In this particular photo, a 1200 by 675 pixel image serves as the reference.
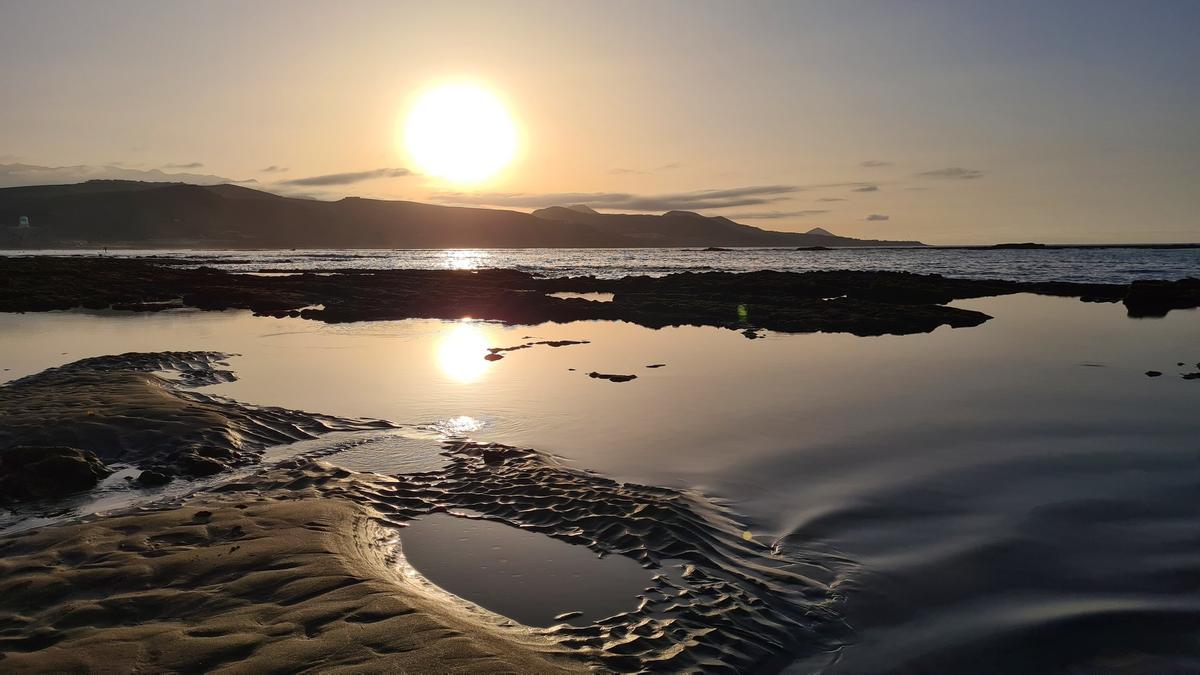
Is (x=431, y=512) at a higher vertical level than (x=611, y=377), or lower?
lower

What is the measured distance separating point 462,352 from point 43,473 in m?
14.9

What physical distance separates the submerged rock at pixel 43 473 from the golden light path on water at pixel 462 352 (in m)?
9.53

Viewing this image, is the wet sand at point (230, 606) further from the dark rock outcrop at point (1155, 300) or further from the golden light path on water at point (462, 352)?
the dark rock outcrop at point (1155, 300)

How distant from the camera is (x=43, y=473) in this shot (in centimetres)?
981

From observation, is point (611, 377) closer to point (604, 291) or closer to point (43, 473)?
point (43, 473)

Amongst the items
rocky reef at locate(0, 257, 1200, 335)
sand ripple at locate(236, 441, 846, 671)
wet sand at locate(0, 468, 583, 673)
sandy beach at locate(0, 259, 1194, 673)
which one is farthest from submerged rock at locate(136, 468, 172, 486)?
rocky reef at locate(0, 257, 1200, 335)

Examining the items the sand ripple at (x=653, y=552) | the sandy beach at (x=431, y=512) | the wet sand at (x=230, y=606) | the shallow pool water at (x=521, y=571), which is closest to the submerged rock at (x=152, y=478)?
the sandy beach at (x=431, y=512)

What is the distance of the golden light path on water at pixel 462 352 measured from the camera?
2006 centimetres

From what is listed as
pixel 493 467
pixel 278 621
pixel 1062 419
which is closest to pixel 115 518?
pixel 278 621

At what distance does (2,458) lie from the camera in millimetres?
9867

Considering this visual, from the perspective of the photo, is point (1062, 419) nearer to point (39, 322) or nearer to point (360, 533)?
point (360, 533)

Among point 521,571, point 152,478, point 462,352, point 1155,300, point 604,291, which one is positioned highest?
point 1155,300

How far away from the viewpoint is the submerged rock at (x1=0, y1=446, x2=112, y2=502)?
9492mm

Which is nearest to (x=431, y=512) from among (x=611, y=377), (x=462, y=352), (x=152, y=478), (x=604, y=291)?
(x=152, y=478)
